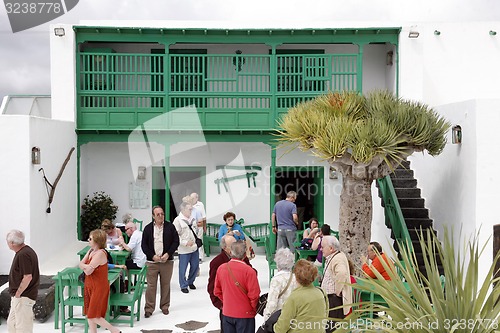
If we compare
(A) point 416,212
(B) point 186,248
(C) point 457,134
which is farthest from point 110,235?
(C) point 457,134

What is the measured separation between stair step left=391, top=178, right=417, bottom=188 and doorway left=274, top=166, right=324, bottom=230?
2609 millimetres

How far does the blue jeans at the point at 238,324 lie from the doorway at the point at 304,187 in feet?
30.2

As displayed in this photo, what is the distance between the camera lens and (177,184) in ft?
53.4

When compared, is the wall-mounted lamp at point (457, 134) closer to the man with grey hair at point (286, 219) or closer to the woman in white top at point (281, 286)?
the man with grey hair at point (286, 219)

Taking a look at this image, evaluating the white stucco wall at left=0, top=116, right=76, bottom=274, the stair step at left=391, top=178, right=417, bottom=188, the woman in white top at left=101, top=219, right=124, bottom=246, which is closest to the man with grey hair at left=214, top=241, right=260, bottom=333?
the woman in white top at left=101, top=219, right=124, bottom=246

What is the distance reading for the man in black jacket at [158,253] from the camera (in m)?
9.28

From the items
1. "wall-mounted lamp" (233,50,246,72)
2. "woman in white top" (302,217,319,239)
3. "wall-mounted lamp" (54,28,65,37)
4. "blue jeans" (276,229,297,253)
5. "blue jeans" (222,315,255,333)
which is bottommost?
"blue jeans" (222,315,255,333)

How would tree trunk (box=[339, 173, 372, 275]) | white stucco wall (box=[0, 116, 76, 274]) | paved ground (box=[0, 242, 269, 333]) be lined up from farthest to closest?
white stucco wall (box=[0, 116, 76, 274])
tree trunk (box=[339, 173, 372, 275])
paved ground (box=[0, 242, 269, 333])

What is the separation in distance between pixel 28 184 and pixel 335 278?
6671 mm

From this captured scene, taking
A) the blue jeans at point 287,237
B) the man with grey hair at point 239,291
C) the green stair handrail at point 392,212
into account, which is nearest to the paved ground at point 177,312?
the blue jeans at point 287,237

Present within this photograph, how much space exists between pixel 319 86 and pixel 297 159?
1.85 meters

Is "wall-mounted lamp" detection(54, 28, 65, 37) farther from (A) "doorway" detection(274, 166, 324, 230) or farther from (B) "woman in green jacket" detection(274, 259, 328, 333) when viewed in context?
(B) "woman in green jacket" detection(274, 259, 328, 333)

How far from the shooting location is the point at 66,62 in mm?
14500

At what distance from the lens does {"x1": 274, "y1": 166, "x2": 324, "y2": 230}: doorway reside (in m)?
15.7
